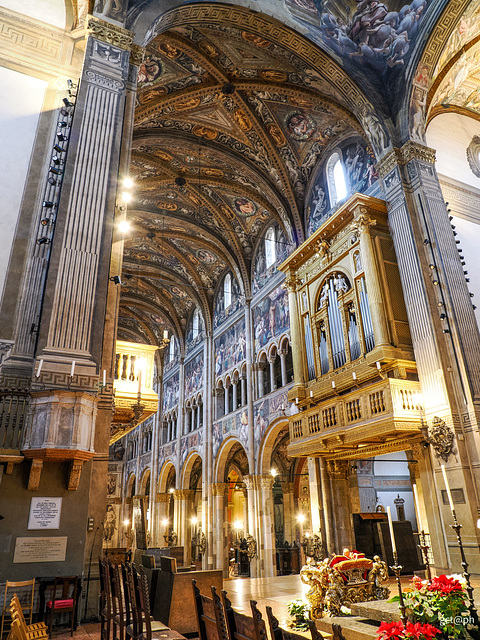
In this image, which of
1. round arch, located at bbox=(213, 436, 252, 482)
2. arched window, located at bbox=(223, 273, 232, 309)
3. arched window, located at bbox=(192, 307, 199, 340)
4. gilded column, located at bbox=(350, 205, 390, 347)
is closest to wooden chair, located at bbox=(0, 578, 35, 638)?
gilded column, located at bbox=(350, 205, 390, 347)

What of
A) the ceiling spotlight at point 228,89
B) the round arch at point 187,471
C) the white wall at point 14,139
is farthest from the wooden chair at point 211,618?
the round arch at point 187,471

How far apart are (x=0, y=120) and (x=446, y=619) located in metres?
8.96

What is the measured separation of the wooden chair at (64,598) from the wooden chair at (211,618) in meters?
2.16

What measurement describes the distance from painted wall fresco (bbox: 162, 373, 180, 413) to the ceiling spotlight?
16.3m

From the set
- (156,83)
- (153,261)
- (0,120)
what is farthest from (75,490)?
(153,261)

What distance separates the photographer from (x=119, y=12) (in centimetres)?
909

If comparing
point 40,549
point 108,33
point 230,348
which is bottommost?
point 40,549

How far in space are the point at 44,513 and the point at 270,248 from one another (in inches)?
561

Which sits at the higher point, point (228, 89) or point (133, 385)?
point (228, 89)

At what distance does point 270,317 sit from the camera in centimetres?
1741

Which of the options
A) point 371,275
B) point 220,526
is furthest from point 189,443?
point 371,275

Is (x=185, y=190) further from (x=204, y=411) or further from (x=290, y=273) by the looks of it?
(x=204, y=411)

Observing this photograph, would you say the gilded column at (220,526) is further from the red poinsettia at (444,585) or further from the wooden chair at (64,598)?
the red poinsettia at (444,585)

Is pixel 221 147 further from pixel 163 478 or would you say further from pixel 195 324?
pixel 163 478
